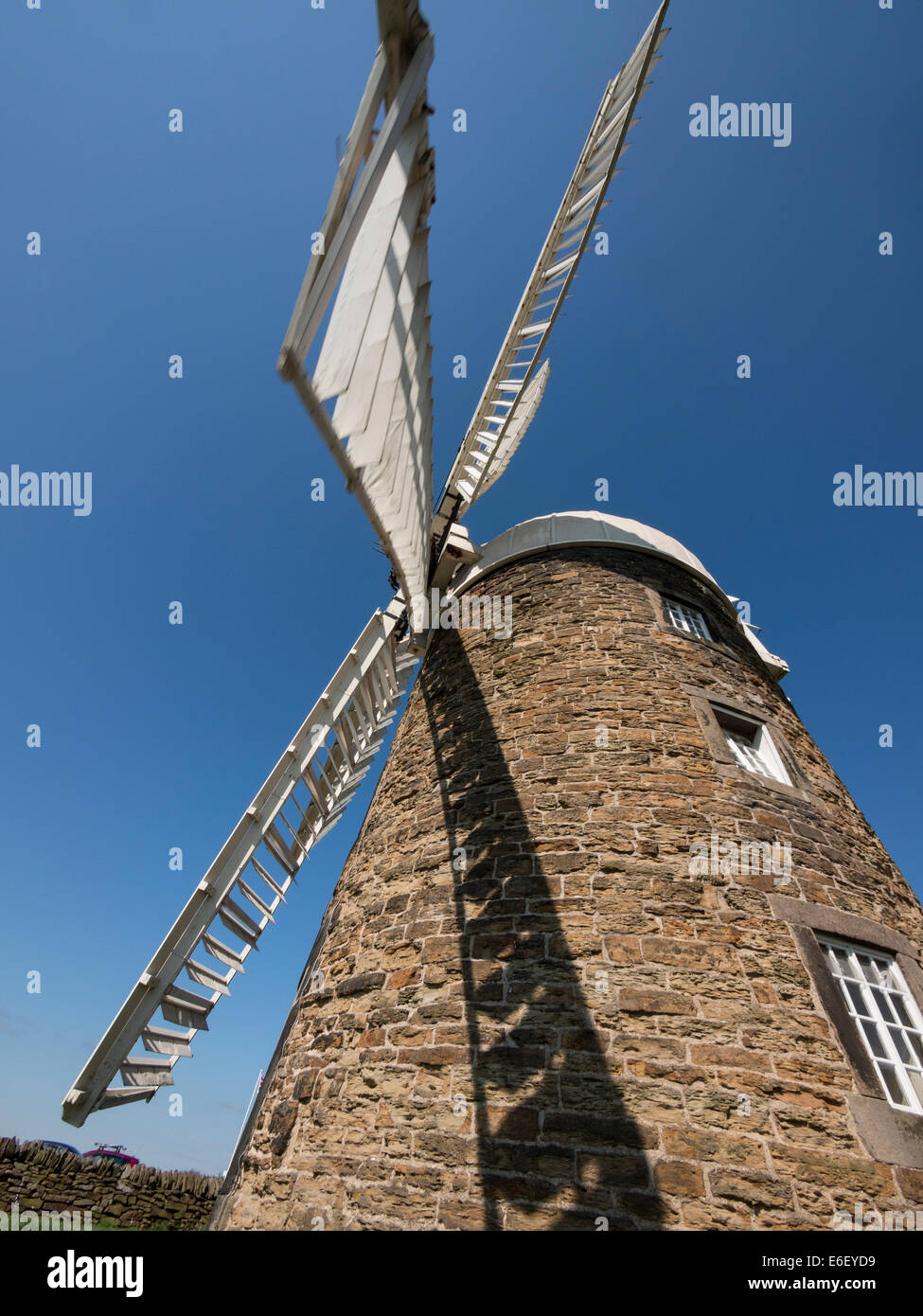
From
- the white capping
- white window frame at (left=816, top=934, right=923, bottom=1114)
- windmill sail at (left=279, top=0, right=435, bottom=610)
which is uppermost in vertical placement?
the white capping

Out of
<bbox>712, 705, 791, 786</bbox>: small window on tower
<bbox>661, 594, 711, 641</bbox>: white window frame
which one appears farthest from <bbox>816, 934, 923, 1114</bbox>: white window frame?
<bbox>661, 594, 711, 641</bbox>: white window frame

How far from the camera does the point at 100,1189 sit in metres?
9.38

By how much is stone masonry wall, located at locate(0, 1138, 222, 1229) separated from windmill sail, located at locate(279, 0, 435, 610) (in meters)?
11.8

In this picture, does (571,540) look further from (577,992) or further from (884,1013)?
(884,1013)

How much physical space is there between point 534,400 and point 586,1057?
8.83 metres

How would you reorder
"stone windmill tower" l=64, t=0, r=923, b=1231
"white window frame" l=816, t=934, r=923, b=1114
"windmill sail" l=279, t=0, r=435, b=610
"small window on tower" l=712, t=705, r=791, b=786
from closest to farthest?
"windmill sail" l=279, t=0, r=435, b=610, "stone windmill tower" l=64, t=0, r=923, b=1231, "white window frame" l=816, t=934, r=923, b=1114, "small window on tower" l=712, t=705, r=791, b=786

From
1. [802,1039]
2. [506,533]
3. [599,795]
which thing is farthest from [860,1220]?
[506,533]

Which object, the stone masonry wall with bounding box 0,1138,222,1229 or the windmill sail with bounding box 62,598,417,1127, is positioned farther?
the stone masonry wall with bounding box 0,1138,222,1229

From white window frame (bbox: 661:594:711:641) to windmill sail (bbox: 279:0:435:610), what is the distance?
4.48m

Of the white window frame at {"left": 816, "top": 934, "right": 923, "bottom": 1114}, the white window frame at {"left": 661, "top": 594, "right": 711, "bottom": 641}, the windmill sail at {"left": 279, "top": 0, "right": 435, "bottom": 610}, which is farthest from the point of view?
the white window frame at {"left": 661, "top": 594, "right": 711, "bottom": 641}

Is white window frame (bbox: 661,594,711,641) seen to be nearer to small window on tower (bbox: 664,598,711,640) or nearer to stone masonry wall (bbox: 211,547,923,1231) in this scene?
small window on tower (bbox: 664,598,711,640)

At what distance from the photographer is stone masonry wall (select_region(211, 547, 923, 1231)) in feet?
9.83

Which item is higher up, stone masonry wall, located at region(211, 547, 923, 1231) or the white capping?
the white capping

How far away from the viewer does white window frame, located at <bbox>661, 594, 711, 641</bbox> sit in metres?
6.73
